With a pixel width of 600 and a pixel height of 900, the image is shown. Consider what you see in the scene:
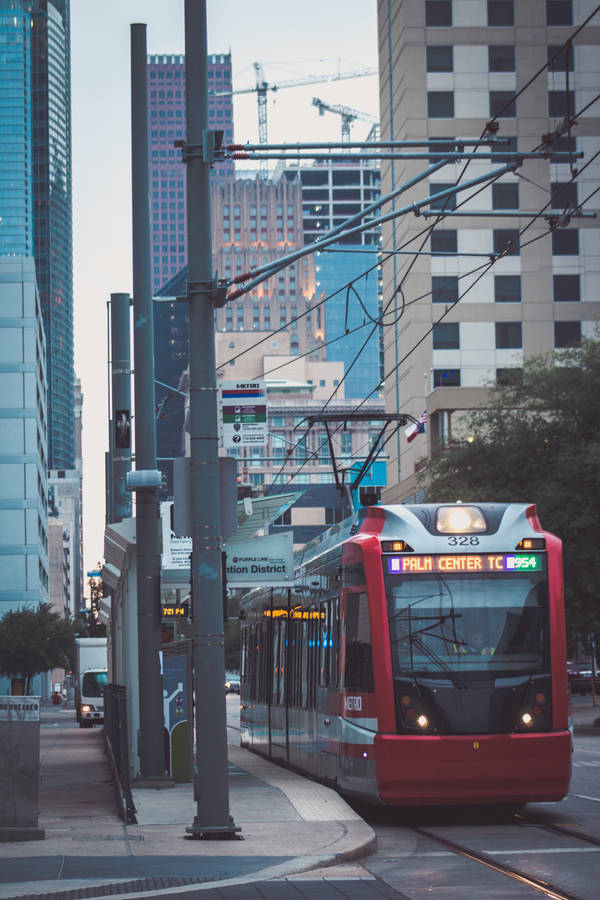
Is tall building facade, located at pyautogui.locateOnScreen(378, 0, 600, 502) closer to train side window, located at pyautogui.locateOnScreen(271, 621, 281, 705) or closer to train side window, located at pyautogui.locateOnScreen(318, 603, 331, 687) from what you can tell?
train side window, located at pyautogui.locateOnScreen(271, 621, 281, 705)

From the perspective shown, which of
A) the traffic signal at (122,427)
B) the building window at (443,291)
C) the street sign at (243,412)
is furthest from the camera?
the building window at (443,291)

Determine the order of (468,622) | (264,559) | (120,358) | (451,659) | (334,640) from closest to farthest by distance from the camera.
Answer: (451,659), (468,622), (334,640), (264,559), (120,358)

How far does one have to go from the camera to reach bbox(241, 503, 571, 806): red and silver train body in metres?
14.2

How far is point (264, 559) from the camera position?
19.8 meters

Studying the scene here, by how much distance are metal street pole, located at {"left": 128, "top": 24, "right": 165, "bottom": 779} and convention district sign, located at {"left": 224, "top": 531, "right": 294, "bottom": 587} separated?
3.78 feet

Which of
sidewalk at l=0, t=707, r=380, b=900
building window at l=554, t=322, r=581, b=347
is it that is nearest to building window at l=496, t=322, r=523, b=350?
building window at l=554, t=322, r=581, b=347


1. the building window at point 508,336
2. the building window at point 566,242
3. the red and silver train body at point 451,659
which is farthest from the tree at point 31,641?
the red and silver train body at point 451,659

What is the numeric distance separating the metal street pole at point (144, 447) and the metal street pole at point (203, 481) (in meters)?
5.52

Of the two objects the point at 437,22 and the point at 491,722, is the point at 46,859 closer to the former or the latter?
the point at 491,722

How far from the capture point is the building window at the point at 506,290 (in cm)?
7425

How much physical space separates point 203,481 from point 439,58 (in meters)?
66.0

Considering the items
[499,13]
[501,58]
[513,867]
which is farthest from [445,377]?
[513,867]

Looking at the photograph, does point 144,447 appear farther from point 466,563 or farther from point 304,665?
point 466,563

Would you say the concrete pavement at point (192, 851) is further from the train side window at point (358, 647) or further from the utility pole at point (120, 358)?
the utility pole at point (120, 358)
